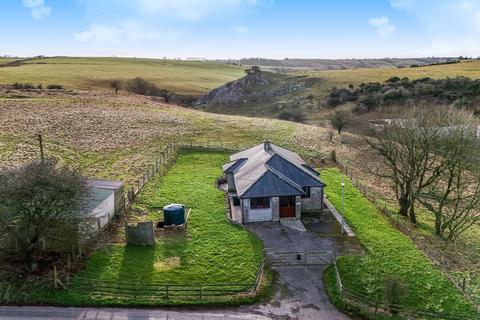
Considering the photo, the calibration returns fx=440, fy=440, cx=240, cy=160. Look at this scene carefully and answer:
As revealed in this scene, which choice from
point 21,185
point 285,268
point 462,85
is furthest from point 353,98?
point 21,185

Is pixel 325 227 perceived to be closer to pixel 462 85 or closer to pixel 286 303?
pixel 286 303

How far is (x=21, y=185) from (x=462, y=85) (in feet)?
298

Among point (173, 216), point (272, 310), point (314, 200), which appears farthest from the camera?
point (314, 200)

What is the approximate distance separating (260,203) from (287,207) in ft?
6.82

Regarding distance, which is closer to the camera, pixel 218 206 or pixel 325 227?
pixel 325 227

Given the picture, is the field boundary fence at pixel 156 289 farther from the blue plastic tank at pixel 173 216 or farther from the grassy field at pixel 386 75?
the grassy field at pixel 386 75

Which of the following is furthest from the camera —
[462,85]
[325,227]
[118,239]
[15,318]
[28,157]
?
[462,85]

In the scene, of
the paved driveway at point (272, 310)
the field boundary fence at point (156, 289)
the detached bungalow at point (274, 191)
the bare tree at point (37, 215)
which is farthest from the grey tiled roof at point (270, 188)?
the bare tree at point (37, 215)

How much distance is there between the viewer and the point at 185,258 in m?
26.0

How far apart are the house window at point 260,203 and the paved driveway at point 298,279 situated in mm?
1215

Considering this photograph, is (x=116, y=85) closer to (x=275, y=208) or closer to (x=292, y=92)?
(x=292, y=92)

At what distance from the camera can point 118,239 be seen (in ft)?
93.6

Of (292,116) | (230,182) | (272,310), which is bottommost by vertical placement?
(272,310)

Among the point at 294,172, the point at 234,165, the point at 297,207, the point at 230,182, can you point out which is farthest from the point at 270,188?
the point at 234,165
